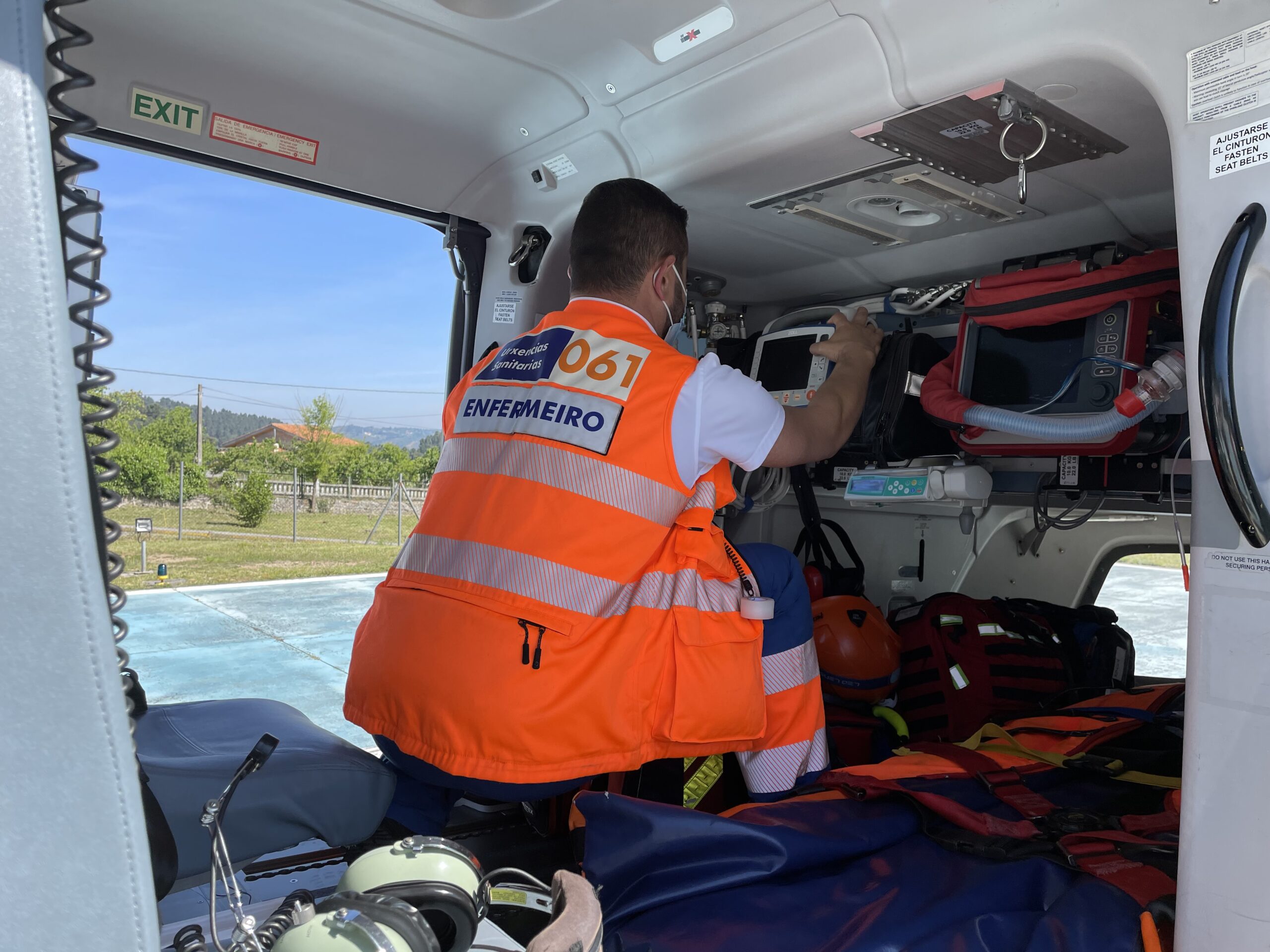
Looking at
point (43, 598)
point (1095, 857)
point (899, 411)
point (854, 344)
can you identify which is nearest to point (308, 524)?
point (899, 411)

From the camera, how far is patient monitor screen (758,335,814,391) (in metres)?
3.46

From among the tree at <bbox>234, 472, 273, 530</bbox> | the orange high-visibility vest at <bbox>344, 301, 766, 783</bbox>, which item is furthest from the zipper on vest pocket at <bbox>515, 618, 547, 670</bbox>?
the tree at <bbox>234, 472, 273, 530</bbox>

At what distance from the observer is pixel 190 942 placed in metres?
0.99

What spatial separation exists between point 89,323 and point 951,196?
2412mm

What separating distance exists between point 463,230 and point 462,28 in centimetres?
99

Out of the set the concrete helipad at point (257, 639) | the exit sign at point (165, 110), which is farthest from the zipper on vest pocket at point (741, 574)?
the concrete helipad at point (257, 639)

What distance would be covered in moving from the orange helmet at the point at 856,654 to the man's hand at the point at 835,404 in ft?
3.21

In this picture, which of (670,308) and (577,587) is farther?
(670,308)

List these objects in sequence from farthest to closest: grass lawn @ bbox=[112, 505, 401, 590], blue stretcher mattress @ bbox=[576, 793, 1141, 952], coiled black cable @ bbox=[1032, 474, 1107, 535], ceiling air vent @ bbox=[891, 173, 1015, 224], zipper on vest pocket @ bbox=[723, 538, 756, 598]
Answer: grass lawn @ bbox=[112, 505, 401, 590], coiled black cable @ bbox=[1032, 474, 1107, 535], ceiling air vent @ bbox=[891, 173, 1015, 224], zipper on vest pocket @ bbox=[723, 538, 756, 598], blue stretcher mattress @ bbox=[576, 793, 1141, 952]

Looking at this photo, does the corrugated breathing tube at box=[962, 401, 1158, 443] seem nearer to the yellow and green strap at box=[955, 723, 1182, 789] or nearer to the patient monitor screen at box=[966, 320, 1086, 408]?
the patient monitor screen at box=[966, 320, 1086, 408]

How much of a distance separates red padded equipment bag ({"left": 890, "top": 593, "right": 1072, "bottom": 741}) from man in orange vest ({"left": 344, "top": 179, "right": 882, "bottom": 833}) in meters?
1.10

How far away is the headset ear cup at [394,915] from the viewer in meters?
0.91

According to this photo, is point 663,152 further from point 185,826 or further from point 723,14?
point 185,826

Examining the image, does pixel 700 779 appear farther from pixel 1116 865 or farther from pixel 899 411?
pixel 899 411
